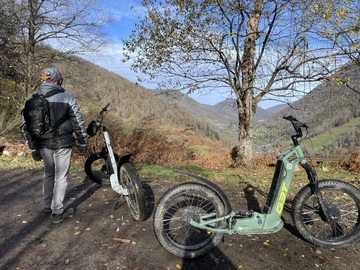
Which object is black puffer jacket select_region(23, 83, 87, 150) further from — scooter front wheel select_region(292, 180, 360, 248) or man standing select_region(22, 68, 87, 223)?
scooter front wheel select_region(292, 180, 360, 248)

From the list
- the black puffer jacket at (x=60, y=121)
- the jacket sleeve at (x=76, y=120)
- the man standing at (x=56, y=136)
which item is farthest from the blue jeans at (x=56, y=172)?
the jacket sleeve at (x=76, y=120)

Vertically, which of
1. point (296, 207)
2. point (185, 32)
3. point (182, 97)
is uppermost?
point (185, 32)

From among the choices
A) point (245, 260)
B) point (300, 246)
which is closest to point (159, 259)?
point (245, 260)

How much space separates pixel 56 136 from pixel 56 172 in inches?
20.8

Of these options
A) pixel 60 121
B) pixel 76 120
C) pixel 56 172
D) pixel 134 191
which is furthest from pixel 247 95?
pixel 56 172

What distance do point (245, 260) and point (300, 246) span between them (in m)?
0.78

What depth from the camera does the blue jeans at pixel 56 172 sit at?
376 cm

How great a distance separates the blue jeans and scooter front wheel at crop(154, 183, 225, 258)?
1607 mm

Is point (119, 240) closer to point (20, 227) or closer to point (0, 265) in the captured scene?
point (0, 265)

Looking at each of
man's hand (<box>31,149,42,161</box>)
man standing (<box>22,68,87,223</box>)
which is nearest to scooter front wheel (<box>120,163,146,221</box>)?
man standing (<box>22,68,87,223</box>)

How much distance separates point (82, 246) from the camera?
3281 millimetres

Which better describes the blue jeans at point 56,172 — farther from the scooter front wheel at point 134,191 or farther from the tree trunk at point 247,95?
the tree trunk at point 247,95

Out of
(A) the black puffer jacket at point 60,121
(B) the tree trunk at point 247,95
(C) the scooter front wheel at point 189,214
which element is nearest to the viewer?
(C) the scooter front wheel at point 189,214

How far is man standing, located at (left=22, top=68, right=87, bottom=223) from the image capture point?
361 cm
